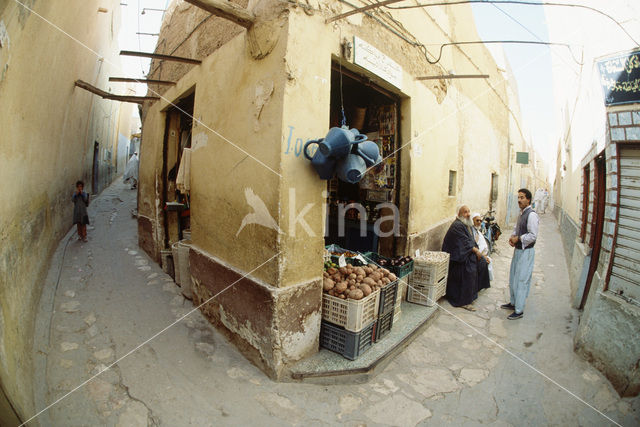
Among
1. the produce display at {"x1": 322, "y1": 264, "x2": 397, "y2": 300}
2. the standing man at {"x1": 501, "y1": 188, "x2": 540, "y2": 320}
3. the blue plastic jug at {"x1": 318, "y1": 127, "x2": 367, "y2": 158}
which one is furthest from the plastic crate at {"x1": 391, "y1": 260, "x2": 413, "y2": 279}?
the blue plastic jug at {"x1": 318, "y1": 127, "x2": 367, "y2": 158}

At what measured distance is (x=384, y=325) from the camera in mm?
3533

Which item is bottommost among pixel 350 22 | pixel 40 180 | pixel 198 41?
pixel 40 180

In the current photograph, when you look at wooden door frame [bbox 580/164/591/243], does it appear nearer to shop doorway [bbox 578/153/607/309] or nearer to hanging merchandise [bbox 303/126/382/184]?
shop doorway [bbox 578/153/607/309]

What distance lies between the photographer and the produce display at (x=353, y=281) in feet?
10.3

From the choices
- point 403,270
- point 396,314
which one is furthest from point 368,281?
point 403,270

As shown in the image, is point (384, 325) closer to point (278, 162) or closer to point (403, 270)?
point (403, 270)

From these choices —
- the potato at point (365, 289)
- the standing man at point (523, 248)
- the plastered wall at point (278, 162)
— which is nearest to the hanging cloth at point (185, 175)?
the plastered wall at point (278, 162)

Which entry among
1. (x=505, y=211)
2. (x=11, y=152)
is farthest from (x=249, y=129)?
(x=505, y=211)

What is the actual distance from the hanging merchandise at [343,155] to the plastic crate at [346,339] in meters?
1.60

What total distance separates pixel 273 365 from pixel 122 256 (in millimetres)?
5206

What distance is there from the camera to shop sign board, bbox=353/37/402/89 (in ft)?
11.4

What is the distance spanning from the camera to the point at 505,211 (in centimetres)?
1305

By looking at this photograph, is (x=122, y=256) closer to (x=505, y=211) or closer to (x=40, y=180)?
(x=40, y=180)

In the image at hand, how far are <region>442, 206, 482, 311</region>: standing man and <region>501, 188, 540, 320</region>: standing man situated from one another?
58 centimetres
